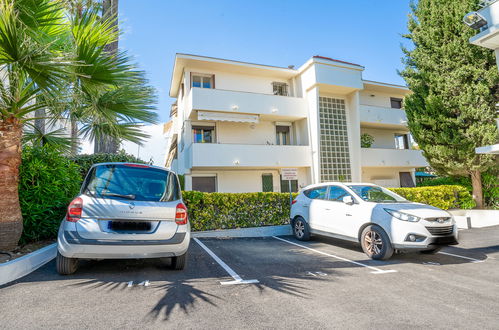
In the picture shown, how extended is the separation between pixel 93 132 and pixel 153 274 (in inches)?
166

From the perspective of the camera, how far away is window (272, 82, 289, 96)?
17.4 meters

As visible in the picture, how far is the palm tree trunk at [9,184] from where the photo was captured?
4.44m

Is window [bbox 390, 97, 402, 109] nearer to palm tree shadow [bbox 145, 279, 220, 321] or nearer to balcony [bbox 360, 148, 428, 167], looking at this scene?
balcony [bbox 360, 148, 428, 167]

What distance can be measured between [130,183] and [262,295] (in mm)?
2564

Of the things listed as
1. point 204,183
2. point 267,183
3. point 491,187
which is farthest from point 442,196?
point 204,183

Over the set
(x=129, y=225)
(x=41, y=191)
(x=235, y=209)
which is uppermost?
(x=41, y=191)

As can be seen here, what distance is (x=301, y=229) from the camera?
775 cm

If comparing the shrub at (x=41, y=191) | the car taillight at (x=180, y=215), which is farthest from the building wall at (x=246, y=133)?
the car taillight at (x=180, y=215)

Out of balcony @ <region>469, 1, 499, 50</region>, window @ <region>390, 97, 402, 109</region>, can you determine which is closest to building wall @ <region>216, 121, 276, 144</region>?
balcony @ <region>469, 1, 499, 50</region>

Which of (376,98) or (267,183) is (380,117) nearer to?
(376,98)

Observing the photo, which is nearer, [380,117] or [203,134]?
[203,134]

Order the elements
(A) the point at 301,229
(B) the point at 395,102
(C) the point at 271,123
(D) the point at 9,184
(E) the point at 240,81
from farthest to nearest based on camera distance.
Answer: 1. (B) the point at 395,102
2. (C) the point at 271,123
3. (E) the point at 240,81
4. (A) the point at 301,229
5. (D) the point at 9,184

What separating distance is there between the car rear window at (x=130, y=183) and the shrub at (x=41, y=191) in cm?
217

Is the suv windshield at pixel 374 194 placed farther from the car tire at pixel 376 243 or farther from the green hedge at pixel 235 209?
the green hedge at pixel 235 209
